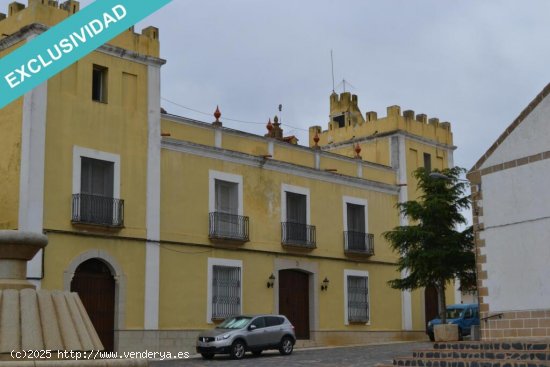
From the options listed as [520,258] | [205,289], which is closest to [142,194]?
[205,289]

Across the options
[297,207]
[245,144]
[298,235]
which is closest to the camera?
[245,144]

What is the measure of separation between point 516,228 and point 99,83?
43.2ft

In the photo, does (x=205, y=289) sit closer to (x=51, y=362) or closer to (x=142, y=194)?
(x=142, y=194)

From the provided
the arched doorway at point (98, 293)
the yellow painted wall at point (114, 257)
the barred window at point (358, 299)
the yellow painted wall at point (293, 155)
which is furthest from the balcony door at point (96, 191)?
the barred window at point (358, 299)

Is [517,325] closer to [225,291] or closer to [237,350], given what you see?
[237,350]

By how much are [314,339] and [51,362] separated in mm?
21033

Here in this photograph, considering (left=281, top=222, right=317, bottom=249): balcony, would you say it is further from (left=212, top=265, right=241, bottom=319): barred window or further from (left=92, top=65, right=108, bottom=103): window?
(left=92, top=65, right=108, bottom=103): window

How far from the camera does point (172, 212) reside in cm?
2602

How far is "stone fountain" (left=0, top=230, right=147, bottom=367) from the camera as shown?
10602 mm

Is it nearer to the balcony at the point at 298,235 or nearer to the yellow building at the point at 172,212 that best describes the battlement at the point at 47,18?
the yellow building at the point at 172,212

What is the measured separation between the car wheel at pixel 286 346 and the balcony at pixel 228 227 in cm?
400

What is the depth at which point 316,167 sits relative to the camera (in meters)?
31.4

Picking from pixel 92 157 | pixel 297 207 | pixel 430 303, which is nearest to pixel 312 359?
pixel 92 157

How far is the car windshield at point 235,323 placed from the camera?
24.0 metres
